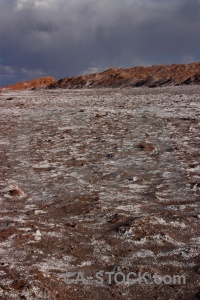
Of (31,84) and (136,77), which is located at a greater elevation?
(31,84)

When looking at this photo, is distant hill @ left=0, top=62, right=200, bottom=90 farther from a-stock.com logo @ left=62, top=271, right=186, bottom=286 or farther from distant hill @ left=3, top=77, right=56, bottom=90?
a-stock.com logo @ left=62, top=271, right=186, bottom=286

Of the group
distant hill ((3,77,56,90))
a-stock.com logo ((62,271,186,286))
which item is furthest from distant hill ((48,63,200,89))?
a-stock.com logo ((62,271,186,286))

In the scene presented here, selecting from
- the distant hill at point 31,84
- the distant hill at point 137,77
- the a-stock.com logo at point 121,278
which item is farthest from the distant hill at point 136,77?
the a-stock.com logo at point 121,278

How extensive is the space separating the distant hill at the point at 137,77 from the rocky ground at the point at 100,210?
42.9 meters

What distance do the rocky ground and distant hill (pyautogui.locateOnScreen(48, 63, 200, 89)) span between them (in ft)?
141

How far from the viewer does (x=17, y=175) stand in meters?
10.5

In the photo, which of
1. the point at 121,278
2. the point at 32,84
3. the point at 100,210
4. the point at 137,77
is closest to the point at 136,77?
the point at 137,77

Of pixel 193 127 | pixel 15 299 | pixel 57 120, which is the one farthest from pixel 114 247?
pixel 57 120

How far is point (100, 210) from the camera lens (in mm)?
7887

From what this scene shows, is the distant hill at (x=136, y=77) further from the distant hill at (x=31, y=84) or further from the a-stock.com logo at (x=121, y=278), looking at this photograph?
the a-stock.com logo at (x=121, y=278)

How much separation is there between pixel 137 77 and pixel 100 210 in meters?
58.7

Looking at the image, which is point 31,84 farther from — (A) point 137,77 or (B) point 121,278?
(B) point 121,278

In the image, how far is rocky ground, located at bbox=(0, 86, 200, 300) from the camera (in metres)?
5.41

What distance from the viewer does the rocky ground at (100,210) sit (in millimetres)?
5414
